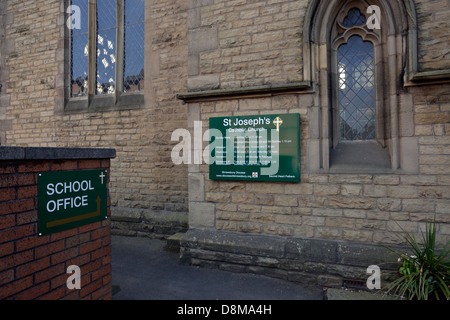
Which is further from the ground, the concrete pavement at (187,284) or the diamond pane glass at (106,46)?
the diamond pane glass at (106,46)

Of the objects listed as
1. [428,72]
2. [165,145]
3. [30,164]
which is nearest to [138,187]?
[165,145]

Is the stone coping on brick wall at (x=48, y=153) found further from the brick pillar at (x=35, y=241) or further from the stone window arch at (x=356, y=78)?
the stone window arch at (x=356, y=78)

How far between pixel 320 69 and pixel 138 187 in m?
4.48

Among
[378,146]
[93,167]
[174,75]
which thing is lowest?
[93,167]

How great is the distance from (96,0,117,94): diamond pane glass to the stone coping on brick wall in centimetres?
489

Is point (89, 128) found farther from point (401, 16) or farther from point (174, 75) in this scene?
point (401, 16)

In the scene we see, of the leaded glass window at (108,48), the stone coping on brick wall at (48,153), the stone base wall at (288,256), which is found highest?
the leaded glass window at (108,48)

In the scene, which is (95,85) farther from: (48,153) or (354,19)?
(354,19)

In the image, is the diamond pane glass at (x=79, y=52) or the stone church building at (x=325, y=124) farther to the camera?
the diamond pane glass at (x=79, y=52)

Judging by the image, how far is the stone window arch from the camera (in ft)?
12.4

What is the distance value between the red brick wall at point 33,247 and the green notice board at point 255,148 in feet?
7.44

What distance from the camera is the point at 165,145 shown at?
6.12m

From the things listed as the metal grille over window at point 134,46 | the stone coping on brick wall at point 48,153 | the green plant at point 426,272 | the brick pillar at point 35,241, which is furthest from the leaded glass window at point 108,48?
the green plant at point 426,272

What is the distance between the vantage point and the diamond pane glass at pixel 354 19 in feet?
13.8
